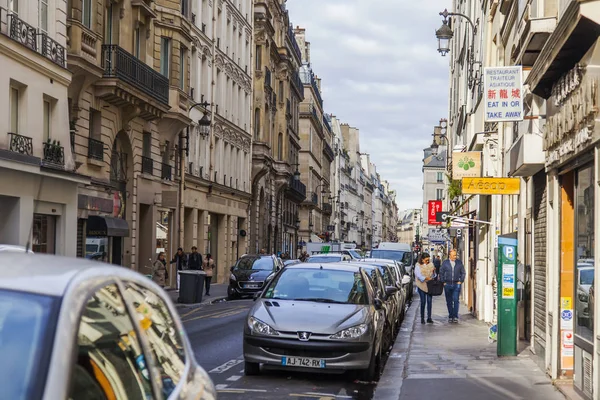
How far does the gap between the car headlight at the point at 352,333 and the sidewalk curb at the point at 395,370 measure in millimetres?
662

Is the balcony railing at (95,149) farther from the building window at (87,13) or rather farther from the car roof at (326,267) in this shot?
the car roof at (326,267)

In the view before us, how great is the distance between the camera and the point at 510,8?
19.1 metres

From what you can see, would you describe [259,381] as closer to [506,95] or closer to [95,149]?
[506,95]

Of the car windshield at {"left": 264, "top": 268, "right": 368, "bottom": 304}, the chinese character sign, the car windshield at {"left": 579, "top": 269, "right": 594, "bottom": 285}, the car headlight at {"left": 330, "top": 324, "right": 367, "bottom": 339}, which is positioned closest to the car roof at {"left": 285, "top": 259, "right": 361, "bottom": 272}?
the car windshield at {"left": 264, "top": 268, "right": 368, "bottom": 304}

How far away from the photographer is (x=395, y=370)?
43.8 ft

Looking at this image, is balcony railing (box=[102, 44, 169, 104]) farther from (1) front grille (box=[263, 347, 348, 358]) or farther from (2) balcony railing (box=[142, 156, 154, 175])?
(1) front grille (box=[263, 347, 348, 358])

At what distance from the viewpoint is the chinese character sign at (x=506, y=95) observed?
14734mm

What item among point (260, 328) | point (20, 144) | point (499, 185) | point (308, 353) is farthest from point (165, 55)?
point (308, 353)

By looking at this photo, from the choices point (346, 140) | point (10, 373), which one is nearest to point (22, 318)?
point (10, 373)

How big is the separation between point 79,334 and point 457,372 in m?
10.2

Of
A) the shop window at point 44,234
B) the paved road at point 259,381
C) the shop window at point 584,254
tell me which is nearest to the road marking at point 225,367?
the paved road at point 259,381

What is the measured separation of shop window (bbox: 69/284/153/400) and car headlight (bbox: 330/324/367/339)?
8411mm

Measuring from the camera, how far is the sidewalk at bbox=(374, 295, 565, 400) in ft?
35.4

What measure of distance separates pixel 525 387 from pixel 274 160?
181 ft
